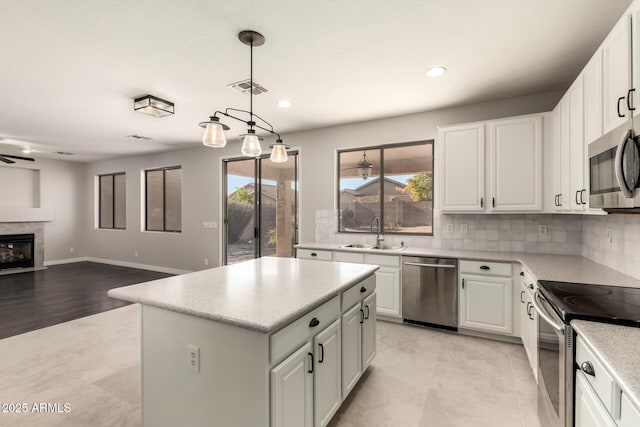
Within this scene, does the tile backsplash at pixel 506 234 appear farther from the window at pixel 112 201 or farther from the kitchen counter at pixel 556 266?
the window at pixel 112 201

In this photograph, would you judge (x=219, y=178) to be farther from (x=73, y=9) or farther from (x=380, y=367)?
(x=380, y=367)

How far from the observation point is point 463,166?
3305 mm

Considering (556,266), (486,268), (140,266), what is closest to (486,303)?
(486,268)

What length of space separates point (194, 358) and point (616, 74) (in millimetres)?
2661

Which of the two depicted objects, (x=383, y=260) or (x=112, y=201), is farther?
(x=112, y=201)

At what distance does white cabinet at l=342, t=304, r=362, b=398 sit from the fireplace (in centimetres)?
829

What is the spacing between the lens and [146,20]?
2.01 meters

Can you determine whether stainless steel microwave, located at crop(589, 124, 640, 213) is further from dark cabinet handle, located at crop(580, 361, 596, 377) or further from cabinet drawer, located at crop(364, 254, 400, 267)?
cabinet drawer, located at crop(364, 254, 400, 267)

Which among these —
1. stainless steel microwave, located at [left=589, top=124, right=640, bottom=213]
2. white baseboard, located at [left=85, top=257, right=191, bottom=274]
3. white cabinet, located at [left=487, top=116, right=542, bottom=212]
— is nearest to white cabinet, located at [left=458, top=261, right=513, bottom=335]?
white cabinet, located at [left=487, top=116, right=542, bottom=212]

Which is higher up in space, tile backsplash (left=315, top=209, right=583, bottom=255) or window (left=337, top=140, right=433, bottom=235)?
window (left=337, top=140, right=433, bottom=235)

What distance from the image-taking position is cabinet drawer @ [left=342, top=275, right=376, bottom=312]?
1971 mm

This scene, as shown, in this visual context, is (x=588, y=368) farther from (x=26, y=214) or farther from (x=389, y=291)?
(x=26, y=214)

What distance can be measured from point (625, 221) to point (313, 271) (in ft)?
7.55

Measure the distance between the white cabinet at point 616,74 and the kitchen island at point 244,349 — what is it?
173 cm
